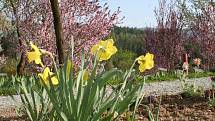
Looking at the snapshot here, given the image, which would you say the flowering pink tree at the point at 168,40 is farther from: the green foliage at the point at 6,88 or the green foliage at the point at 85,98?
the green foliage at the point at 85,98

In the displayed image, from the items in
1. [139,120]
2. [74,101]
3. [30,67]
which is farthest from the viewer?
[30,67]

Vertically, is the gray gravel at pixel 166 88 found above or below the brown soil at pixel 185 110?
below

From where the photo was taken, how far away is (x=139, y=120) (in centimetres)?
666

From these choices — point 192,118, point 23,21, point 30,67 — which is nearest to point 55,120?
point 192,118

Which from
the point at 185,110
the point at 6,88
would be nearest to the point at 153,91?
the point at 6,88

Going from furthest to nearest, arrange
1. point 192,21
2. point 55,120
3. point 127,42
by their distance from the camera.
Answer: point 127,42 < point 192,21 < point 55,120

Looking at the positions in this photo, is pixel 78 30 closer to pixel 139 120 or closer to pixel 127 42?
pixel 139 120

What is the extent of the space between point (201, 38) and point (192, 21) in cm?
213

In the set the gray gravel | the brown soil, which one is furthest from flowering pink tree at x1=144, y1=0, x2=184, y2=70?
the brown soil

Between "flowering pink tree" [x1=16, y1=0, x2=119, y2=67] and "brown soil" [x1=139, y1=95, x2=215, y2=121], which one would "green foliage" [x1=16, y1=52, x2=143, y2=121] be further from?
"flowering pink tree" [x1=16, y1=0, x2=119, y2=67]

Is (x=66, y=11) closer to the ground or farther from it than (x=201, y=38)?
farther from it

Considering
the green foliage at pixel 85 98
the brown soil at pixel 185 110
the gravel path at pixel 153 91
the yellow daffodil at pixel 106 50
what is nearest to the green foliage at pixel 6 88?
the gravel path at pixel 153 91

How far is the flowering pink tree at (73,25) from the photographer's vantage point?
48.8 ft

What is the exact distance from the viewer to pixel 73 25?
1500cm
